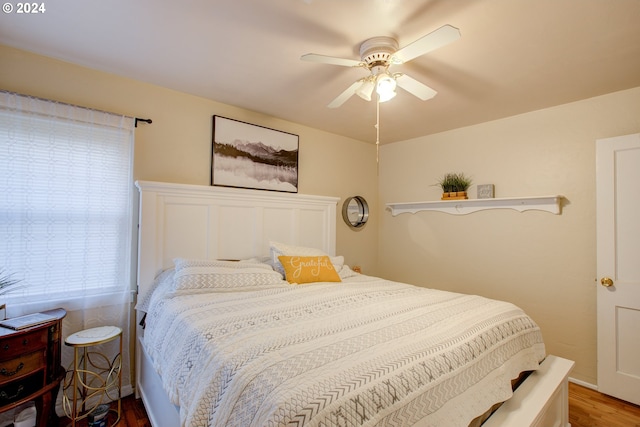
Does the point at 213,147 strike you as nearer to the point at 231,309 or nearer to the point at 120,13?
the point at 120,13

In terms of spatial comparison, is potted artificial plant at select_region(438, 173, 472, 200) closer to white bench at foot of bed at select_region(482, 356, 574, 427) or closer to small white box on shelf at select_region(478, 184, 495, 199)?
small white box on shelf at select_region(478, 184, 495, 199)

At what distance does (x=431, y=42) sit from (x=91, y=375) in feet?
9.92

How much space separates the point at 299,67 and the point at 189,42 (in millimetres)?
708

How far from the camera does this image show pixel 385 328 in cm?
137

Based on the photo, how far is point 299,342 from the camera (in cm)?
120

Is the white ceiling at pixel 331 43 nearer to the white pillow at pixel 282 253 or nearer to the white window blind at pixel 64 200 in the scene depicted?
the white window blind at pixel 64 200

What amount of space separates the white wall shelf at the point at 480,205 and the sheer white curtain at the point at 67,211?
2.96m

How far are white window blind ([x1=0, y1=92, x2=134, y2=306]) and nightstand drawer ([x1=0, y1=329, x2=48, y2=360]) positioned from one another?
1.21 ft

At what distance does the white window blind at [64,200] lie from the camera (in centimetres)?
181

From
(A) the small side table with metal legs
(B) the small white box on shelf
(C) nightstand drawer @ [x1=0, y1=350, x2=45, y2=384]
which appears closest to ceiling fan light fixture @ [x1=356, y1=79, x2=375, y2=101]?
(B) the small white box on shelf

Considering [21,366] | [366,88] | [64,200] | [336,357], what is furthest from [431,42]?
[21,366]

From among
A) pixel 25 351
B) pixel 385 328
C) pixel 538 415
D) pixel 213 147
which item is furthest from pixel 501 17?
pixel 25 351

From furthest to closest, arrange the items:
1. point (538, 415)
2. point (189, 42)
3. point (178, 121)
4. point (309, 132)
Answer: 1. point (309, 132)
2. point (178, 121)
3. point (189, 42)
4. point (538, 415)

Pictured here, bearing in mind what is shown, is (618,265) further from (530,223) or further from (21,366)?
(21,366)
